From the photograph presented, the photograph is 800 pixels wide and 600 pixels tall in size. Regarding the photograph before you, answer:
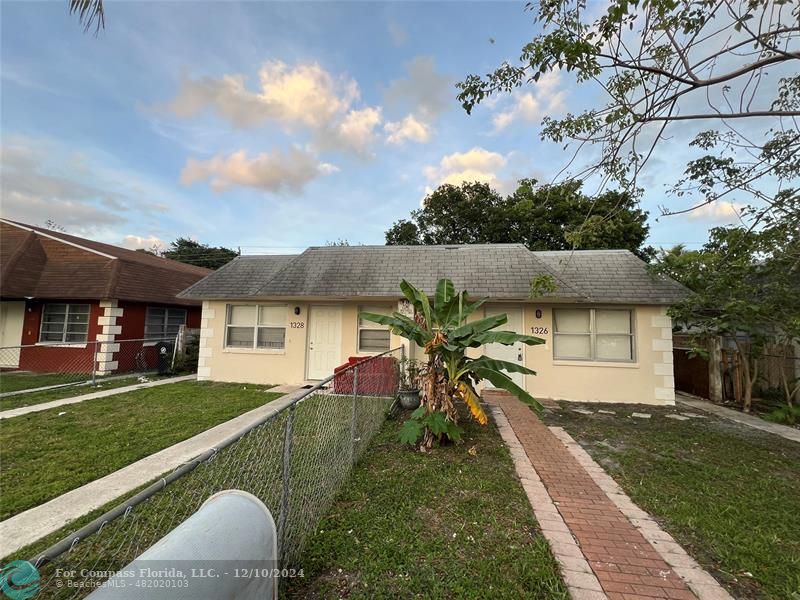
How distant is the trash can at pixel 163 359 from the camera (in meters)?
12.3

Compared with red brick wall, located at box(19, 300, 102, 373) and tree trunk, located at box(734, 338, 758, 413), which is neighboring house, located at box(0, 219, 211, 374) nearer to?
red brick wall, located at box(19, 300, 102, 373)

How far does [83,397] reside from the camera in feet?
28.5

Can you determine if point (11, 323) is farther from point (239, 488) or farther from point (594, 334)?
point (594, 334)

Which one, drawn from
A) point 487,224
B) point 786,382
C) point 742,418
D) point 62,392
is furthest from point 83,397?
point 487,224

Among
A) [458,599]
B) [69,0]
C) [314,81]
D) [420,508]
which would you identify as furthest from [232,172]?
[458,599]

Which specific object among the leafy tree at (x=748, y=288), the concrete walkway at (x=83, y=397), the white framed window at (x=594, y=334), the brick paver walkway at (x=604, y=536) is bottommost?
the concrete walkway at (x=83, y=397)

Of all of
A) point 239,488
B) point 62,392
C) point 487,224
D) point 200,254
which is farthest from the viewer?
point 200,254

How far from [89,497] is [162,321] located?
493 inches

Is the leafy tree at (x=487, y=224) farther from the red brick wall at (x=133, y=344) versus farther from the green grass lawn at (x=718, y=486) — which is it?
the red brick wall at (x=133, y=344)

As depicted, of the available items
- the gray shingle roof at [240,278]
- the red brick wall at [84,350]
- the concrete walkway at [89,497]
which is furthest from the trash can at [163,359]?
the concrete walkway at [89,497]

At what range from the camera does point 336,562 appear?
9.29ft

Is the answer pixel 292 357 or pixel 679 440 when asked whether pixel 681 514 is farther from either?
pixel 292 357

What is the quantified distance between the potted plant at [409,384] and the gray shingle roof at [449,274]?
7.33ft

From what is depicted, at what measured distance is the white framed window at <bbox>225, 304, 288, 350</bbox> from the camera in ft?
36.3
